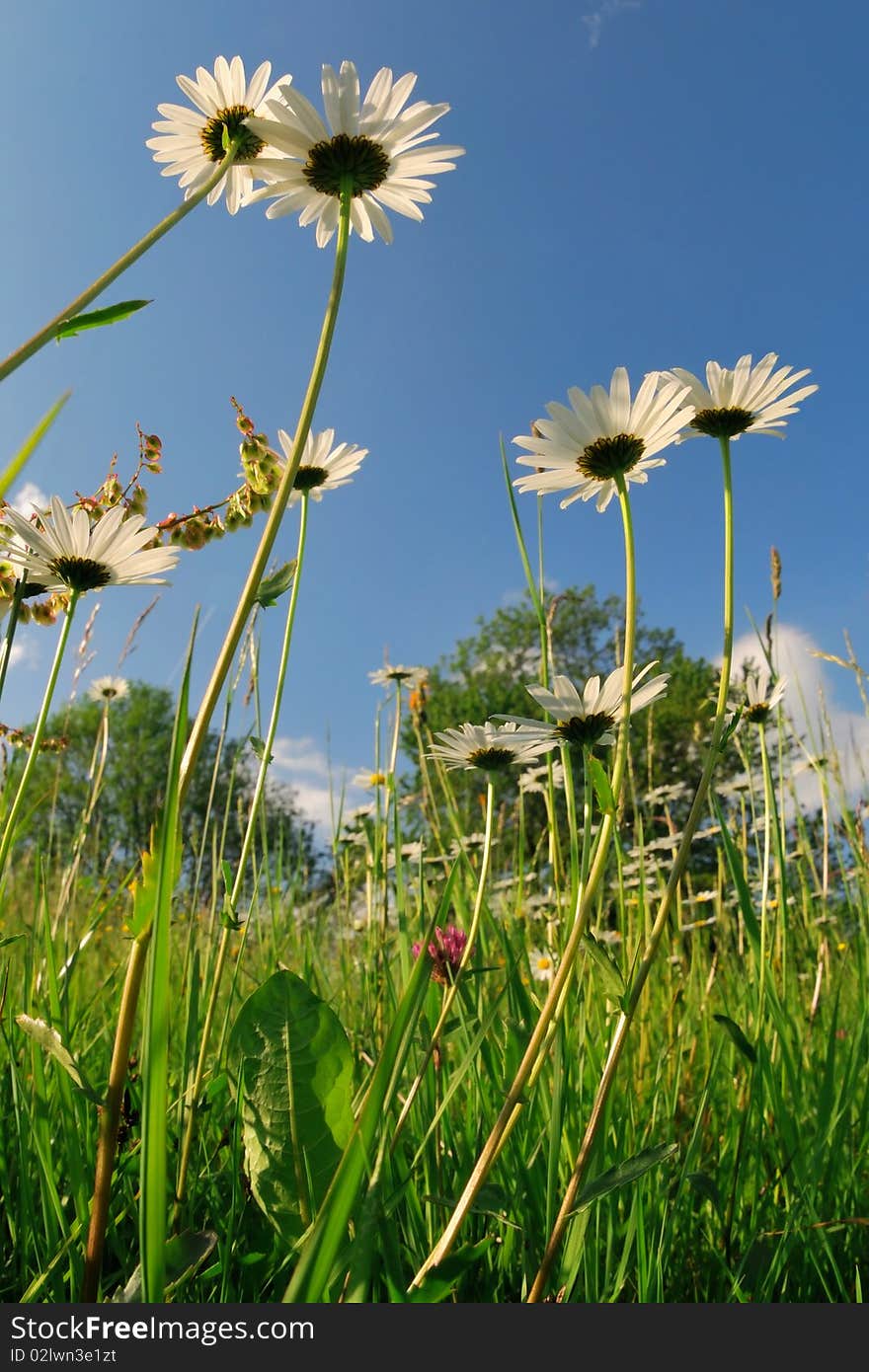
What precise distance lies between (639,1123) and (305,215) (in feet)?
3.93

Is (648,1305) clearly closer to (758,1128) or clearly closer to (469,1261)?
(469,1261)

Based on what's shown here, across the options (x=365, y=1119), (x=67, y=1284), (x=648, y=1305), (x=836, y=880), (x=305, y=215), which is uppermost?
(x=305, y=215)

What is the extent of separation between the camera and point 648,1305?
1.65ft

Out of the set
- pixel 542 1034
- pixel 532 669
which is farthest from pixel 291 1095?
pixel 532 669

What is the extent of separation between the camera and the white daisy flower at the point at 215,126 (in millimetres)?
746

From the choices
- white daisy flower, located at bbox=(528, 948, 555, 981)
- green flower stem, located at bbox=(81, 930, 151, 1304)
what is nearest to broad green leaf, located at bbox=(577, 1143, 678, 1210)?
green flower stem, located at bbox=(81, 930, 151, 1304)

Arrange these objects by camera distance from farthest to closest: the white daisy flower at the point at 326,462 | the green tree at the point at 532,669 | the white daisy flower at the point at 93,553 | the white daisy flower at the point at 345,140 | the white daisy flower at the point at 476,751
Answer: the green tree at the point at 532,669 → the white daisy flower at the point at 326,462 → the white daisy flower at the point at 476,751 → the white daisy flower at the point at 93,553 → the white daisy flower at the point at 345,140

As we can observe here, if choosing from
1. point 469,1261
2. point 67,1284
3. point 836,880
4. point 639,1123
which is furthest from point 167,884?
point 836,880

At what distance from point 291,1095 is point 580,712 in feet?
1.35

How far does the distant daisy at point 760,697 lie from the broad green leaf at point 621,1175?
0.89 m

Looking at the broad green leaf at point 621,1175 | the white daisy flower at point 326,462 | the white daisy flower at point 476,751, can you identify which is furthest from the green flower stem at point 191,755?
the white daisy flower at point 326,462

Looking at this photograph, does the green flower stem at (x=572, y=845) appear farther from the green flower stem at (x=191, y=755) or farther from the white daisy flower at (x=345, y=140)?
the white daisy flower at (x=345, y=140)

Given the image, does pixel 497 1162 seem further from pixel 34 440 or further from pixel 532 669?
pixel 532 669

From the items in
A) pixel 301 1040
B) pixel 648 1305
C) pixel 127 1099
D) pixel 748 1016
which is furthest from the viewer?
pixel 748 1016
